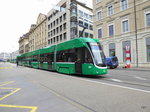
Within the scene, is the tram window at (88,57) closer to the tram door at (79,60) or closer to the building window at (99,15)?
the tram door at (79,60)

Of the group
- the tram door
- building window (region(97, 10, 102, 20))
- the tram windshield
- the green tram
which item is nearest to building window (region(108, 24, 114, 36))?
building window (region(97, 10, 102, 20))

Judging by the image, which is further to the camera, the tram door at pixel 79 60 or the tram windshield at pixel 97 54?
the tram door at pixel 79 60

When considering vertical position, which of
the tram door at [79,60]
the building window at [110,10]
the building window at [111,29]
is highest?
the building window at [110,10]

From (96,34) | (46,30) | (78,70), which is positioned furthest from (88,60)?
(46,30)

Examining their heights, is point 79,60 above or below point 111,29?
below

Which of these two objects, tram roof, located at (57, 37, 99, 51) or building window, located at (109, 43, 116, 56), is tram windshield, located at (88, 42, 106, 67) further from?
building window, located at (109, 43, 116, 56)

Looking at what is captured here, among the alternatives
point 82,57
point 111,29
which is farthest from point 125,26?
point 82,57

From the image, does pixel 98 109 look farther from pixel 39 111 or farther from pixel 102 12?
pixel 102 12

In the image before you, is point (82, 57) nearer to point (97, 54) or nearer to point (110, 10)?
point (97, 54)

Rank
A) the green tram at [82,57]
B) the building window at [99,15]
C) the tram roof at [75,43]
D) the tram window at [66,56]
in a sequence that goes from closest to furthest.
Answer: the green tram at [82,57], the tram roof at [75,43], the tram window at [66,56], the building window at [99,15]

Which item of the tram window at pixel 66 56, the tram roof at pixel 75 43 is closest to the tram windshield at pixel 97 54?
the tram roof at pixel 75 43

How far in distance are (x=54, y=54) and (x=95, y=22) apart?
1860cm

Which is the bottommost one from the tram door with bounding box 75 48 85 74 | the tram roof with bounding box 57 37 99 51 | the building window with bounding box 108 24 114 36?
the tram door with bounding box 75 48 85 74

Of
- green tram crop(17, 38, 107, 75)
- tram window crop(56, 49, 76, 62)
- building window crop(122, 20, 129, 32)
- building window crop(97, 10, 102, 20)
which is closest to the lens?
green tram crop(17, 38, 107, 75)
